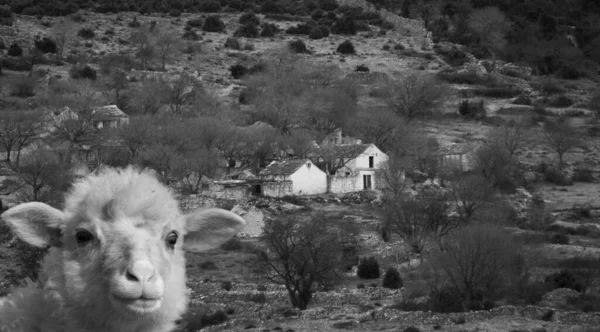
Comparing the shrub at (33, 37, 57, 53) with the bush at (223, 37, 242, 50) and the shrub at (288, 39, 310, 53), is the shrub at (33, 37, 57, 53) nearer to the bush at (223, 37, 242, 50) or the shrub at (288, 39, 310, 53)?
the bush at (223, 37, 242, 50)

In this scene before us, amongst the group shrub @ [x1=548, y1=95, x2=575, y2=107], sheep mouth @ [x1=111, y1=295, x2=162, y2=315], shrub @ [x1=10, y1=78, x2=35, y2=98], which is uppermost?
sheep mouth @ [x1=111, y1=295, x2=162, y2=315]

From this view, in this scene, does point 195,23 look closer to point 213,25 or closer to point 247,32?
point 213,25

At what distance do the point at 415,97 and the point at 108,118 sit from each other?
24476 millimetres

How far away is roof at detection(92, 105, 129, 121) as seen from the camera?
69312 mm

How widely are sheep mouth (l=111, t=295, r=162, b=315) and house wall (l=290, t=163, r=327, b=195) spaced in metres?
54.2

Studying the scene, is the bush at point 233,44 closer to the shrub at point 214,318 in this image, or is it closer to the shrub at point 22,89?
the shrub at point 22,89

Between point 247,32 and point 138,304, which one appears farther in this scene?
point 247,32

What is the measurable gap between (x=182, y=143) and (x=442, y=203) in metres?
18.9

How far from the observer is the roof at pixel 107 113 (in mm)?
69312

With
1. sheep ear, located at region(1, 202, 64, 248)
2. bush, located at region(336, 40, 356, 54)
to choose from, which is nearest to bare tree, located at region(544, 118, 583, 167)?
bush, located at region(336, 40, 356, 54)

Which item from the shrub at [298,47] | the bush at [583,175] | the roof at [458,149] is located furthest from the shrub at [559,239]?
the shrub at [298,47]

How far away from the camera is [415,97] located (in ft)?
267

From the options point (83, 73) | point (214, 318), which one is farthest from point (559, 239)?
point (83, 73)

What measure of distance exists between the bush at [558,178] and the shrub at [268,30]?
176 ft
